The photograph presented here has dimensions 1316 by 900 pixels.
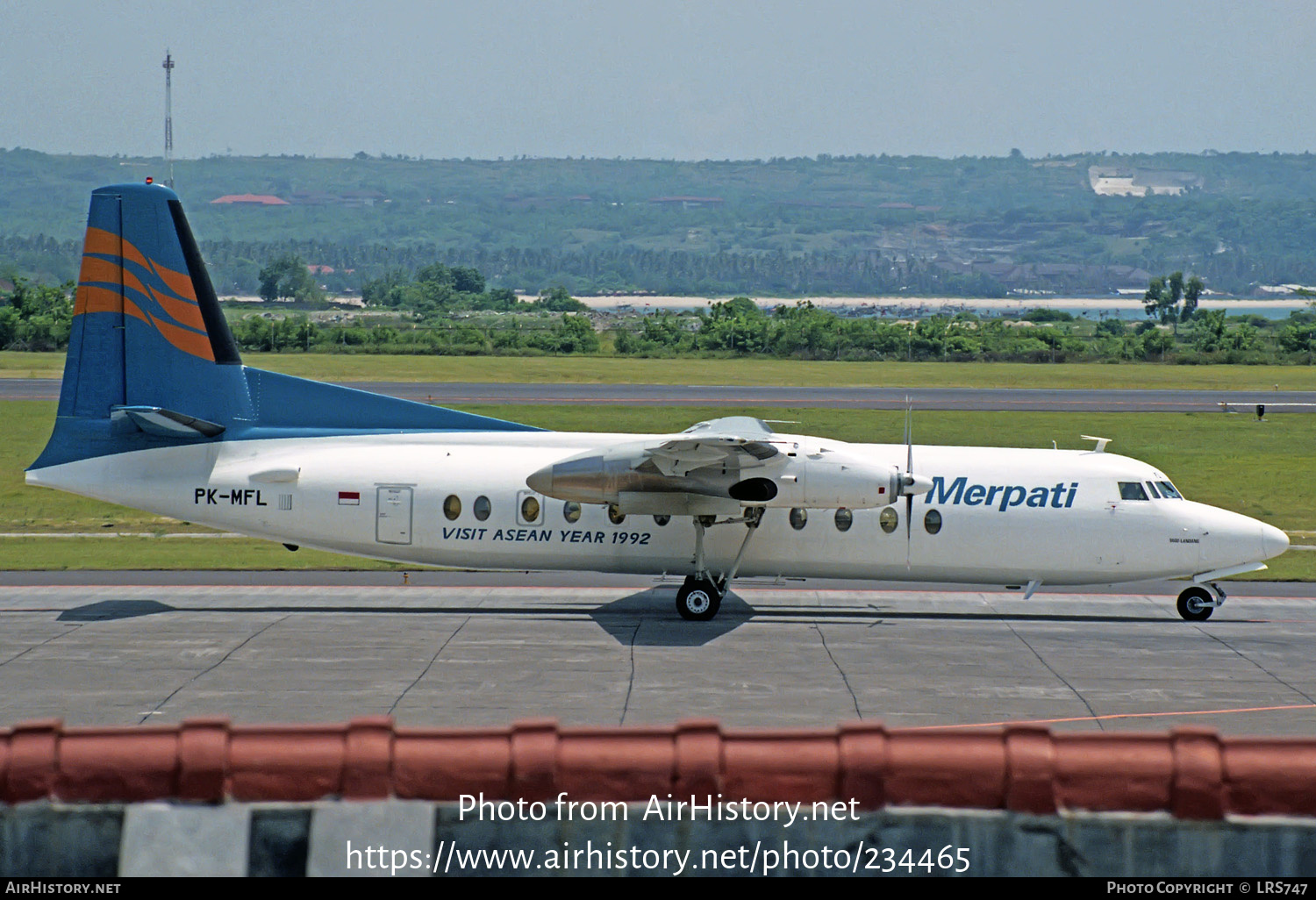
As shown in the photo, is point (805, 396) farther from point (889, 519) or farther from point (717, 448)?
point (717, 448)

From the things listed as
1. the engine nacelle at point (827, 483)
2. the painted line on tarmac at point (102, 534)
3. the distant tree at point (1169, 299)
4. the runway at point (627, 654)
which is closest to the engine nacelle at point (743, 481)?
the engine nacelle at point (827, 483)

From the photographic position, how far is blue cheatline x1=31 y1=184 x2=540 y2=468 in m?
22.5

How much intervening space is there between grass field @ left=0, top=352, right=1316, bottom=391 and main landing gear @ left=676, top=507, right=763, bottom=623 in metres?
42.7

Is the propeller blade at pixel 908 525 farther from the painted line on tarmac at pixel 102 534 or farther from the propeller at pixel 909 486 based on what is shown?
the painted line on tarmac at pixel 102 534

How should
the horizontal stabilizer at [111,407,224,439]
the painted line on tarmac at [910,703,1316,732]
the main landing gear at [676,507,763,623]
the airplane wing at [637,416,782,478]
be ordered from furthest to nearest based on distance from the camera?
1. the horizontal stabilizer at [111,407,224,439]
2. the main landing gear at [676,507,763,623]
3. the airplane wing at [637,416,782,478]
4. the painted line on tarmac at [910,703,1316,732]

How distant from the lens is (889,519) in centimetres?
2222

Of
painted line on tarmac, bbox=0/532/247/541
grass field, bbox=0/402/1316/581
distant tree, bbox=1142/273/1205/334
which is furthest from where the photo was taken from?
distant tree, bbox=1142/273/1205/334

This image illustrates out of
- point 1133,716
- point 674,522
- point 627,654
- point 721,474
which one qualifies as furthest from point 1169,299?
point 1133,716

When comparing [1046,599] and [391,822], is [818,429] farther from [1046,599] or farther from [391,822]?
[391,822]

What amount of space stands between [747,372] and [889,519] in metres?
50.2

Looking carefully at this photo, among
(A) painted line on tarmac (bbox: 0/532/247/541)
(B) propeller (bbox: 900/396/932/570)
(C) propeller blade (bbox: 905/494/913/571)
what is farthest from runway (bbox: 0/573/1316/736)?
(A) painted line on tarmac (bbox: 0/532/247/541)

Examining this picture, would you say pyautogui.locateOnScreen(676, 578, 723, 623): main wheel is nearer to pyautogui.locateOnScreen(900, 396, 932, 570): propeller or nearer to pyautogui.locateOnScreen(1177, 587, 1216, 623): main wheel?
pyautogui.locateOnScreen(900, 396, 932, 570): propeller

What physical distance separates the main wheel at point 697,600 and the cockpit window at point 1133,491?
7170mm
